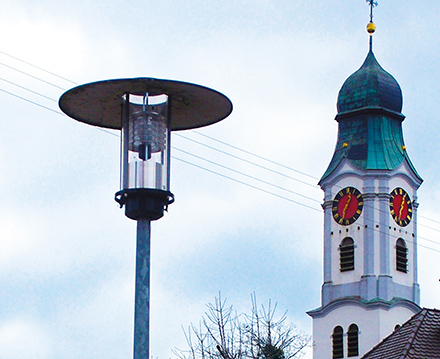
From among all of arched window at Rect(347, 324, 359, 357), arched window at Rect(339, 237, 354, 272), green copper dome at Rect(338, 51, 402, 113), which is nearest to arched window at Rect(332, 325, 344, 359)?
arched window at Rect(347, 324, 359, 357)

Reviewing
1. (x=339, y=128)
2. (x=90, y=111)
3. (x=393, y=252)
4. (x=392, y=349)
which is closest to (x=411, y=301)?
(x=393, y=252)

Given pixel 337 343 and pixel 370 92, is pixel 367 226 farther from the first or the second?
pixel 370 92

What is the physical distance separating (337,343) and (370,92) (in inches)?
428

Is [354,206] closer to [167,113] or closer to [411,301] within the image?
[411,301]

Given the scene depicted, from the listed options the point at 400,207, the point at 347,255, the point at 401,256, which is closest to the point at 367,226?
the point at 347,255

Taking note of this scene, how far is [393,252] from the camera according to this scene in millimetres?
60438

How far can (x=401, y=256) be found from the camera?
2402 inches

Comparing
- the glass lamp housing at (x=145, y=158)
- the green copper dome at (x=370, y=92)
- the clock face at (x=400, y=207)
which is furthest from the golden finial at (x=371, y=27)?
the glass lamp housing at (x=145, y=158)

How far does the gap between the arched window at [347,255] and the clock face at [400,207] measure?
7.06 feet

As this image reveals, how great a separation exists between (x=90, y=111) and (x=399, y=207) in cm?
4845

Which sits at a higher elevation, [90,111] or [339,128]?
[339,128]

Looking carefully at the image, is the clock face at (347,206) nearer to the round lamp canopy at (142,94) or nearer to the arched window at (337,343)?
the arched window at (337,343)

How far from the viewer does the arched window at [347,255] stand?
2382 inches

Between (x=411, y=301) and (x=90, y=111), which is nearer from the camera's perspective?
(x=90, y=111)
